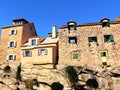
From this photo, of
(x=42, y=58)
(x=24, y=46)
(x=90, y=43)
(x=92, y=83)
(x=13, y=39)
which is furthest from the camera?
(x=13, y=39)

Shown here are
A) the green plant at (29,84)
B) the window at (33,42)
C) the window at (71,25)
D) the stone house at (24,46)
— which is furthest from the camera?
the window at (33,42)

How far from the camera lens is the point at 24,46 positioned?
53.6 metres

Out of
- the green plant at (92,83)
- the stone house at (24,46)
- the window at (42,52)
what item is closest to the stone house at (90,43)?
the stone house at (24,46)

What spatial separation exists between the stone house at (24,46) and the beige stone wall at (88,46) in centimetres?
237

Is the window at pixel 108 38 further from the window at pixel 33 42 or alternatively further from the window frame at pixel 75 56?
the window at pixel 33 42

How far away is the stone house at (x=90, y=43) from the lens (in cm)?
4766

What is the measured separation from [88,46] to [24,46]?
15.2 m

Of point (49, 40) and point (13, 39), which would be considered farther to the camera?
point (13, 39)

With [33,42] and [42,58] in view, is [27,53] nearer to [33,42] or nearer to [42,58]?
[33,42]

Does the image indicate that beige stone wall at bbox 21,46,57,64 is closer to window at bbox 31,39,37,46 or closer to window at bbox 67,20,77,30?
window at bbox 31,39,37,46

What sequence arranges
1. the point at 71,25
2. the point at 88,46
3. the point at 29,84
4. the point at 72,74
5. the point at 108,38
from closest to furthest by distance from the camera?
the point at 72,74
the point at 29,84
the point at 108,38
the point at 88,46
the point at 71,25

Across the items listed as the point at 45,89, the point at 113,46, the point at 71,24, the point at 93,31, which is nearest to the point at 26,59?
the point at 45,89

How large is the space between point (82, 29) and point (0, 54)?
2102cm

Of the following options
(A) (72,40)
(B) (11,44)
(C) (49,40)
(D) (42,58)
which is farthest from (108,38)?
(B) (11,44)
